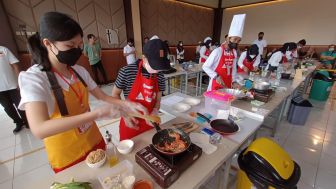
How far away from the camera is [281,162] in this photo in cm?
124

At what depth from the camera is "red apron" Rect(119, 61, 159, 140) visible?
1.38 m

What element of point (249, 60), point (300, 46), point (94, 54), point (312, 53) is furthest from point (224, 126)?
point (312, 53)

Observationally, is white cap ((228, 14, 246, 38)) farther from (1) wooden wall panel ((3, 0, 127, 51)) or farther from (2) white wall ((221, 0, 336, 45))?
(2) white wall ((221, 0, 336, 45))

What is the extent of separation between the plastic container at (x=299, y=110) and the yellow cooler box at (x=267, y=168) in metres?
2.09

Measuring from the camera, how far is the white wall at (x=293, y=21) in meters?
6.71

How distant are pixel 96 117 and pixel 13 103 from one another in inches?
116

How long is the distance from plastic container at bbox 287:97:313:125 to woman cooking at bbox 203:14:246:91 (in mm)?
1484

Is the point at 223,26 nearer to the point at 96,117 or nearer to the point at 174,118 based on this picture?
the point at 174,118

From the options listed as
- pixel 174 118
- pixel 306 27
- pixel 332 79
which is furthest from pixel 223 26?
pixel 174 118

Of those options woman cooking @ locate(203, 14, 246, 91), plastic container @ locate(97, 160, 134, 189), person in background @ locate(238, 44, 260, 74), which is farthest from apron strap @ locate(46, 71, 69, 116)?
person in background @ locate(238, 44, 260, 74)

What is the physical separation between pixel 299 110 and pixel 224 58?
1.81 metres

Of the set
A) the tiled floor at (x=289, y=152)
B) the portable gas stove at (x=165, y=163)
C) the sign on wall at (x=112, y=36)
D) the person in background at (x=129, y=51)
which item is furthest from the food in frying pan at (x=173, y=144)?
the sign on wall at (x=112, y=36)

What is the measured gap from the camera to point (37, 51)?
87 cm

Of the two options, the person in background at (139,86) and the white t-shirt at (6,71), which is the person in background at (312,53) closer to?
the person in background at (139,86)
